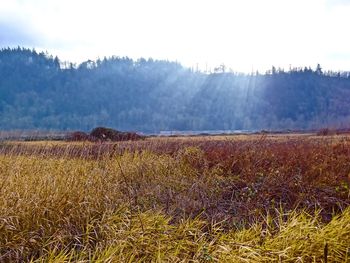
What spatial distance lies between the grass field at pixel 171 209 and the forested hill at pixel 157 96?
86.4m

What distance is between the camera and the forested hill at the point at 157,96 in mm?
99062

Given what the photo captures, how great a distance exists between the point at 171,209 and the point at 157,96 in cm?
10257

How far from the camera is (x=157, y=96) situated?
10800 centimetres

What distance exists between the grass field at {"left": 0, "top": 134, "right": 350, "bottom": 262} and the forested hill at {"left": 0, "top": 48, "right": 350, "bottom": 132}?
86.4 meters

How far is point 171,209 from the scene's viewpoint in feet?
20.2

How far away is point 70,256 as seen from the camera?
13.5ft

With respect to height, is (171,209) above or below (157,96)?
above

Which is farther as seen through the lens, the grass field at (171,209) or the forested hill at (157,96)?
the forested hill at (157,96)

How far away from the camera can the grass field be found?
4398mm

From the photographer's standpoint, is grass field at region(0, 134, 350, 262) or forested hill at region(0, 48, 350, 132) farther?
forested hill at region(0, 48, 350, 132)

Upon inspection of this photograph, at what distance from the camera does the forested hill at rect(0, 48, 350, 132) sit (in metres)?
99.1

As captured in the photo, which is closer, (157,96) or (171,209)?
(171,209)

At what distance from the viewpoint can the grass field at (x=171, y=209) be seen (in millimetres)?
4398

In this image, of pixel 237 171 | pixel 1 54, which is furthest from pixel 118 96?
pixel 237 171
